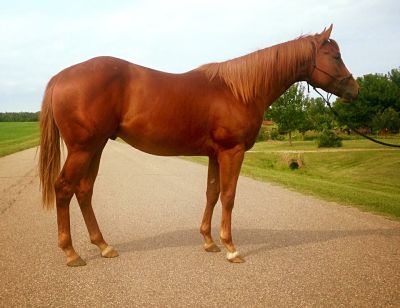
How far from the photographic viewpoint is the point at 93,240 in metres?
4.30

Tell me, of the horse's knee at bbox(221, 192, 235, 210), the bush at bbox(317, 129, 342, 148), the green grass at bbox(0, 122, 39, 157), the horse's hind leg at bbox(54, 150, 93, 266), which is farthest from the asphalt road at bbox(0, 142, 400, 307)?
the bush at bbox(317, 129, 342, 148)

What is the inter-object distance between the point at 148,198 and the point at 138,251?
144 inches

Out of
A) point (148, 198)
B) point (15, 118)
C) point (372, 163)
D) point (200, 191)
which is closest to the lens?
point (148, 198)

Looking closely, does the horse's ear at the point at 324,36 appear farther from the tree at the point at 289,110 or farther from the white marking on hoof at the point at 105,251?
the tree at the point at 289,110

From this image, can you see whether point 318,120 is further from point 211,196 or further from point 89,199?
point 89,199

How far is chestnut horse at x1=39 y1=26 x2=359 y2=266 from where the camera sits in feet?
12.6

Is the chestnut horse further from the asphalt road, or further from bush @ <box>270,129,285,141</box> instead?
bush @ <box>270,129,285,141</box>

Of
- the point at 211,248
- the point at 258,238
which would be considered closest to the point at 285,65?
the point at 258,238

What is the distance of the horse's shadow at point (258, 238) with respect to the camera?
4594 mm

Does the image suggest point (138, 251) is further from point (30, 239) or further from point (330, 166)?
point (330, 166)

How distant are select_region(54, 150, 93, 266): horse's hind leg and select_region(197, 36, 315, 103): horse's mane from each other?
1.87 metres

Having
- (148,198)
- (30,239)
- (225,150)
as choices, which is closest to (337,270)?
(225,150)

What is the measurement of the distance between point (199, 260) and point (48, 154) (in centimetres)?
226

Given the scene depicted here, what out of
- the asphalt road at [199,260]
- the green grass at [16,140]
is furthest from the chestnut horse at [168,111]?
the green grass at [16,140]
